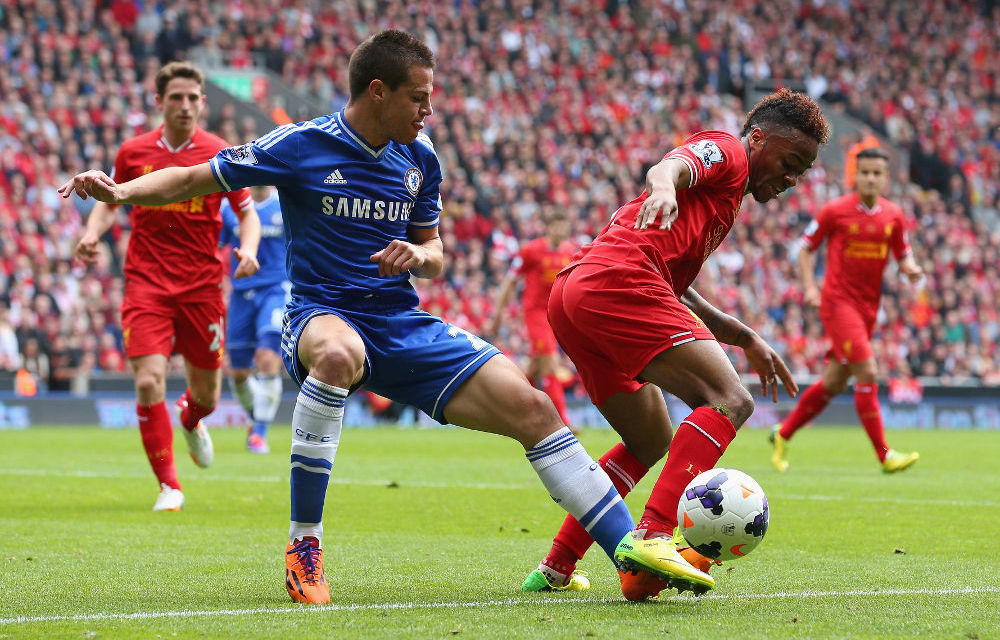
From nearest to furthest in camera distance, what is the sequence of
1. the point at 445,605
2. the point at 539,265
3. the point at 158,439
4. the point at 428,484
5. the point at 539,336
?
the point at 445,605 → the point at 158,439 → the point at 428,484 → the point at 539,265 → the point at 539,336

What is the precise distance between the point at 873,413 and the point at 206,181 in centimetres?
823

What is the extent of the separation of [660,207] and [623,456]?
53.2 inches

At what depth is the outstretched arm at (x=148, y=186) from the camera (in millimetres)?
5055

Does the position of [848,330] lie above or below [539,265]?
above

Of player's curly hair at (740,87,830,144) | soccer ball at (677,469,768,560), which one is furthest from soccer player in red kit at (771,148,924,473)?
soccer ball at (677,469,768,560)

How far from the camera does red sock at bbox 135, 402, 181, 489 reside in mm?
8734

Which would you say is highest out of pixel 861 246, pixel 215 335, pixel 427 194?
pixel 427 194

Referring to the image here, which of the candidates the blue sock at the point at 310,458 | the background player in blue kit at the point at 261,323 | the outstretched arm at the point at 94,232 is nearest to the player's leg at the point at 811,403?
the background player in blue kit at the point at 261,323

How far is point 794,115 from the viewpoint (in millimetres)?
5488

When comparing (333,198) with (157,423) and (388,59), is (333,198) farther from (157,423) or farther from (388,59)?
(157,423)

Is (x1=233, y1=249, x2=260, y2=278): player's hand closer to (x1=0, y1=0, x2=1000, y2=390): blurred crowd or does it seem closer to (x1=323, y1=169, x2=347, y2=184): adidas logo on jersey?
(x1=323, y1=169, x2=347, y2=184): adidas logo on jersey

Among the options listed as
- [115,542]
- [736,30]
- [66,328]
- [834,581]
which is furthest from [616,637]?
[736,30]

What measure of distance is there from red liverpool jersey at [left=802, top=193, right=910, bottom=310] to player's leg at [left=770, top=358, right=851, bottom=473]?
2.14 ft

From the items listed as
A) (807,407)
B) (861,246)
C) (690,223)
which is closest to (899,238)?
(861,246)
